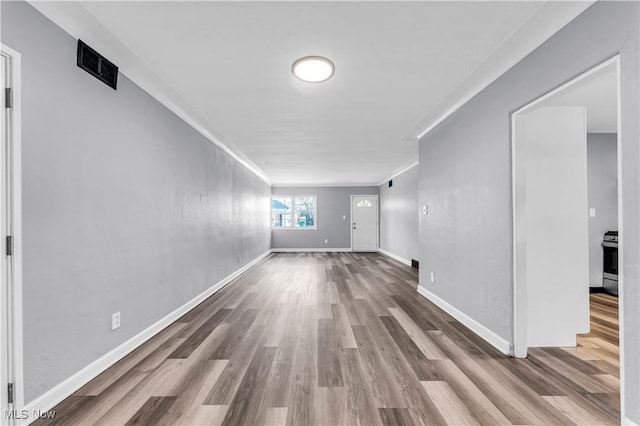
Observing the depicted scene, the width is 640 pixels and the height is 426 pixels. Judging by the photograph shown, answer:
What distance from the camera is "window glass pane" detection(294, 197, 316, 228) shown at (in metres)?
9.31

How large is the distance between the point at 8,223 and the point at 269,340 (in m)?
1.94

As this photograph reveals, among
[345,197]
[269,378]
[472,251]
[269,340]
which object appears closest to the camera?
[269,378]

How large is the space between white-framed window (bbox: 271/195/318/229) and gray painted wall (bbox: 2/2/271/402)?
596 centimetres

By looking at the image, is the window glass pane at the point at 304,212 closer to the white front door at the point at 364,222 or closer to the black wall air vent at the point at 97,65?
the white front door at the point at 364,222

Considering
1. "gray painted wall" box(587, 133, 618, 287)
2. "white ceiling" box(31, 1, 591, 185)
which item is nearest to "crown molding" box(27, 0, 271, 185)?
"white ceiling" box(31, 1, 591, 185)

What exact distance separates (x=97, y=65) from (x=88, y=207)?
3.32 feet

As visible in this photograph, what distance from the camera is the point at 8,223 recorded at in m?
1.40

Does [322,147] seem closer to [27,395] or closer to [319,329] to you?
[319,329]

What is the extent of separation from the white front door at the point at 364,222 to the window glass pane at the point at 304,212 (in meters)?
1.37

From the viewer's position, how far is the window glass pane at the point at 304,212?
9.31 metres

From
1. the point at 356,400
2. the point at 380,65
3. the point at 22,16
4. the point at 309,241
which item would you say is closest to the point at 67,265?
the point at 22,16

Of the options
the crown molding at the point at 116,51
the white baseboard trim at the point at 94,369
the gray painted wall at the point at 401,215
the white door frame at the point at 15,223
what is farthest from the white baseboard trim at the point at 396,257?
the white door frame at the point at 15,223

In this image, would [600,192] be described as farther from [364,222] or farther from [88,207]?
[88,207]

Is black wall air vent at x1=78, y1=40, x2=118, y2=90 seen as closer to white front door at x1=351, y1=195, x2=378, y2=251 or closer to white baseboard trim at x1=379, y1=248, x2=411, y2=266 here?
white baseboard trim at x1=379, y1=248, x2=411, y2=266
